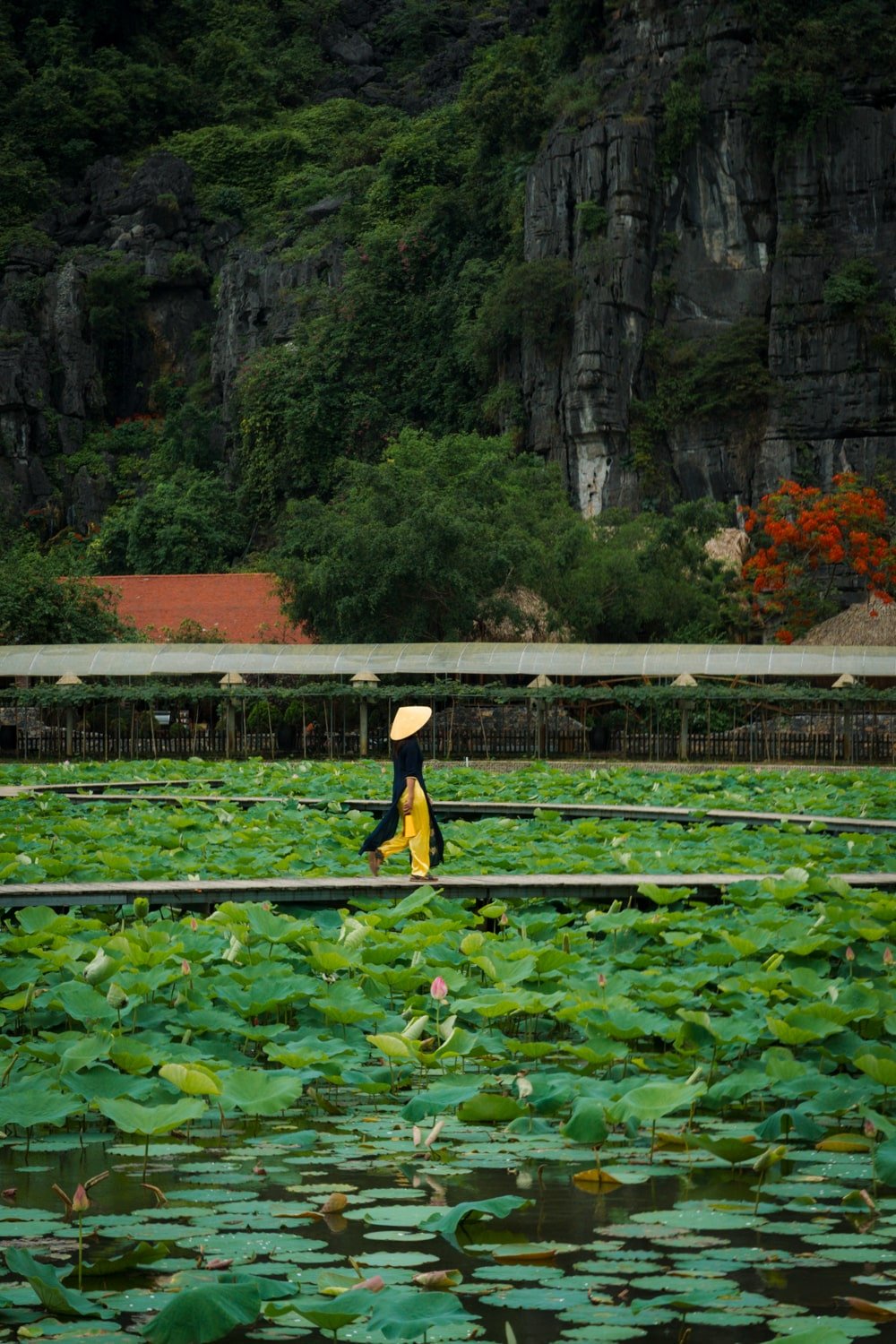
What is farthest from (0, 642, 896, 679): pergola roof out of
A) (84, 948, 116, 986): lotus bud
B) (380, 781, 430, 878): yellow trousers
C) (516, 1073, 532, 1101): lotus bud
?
(516, 1073, 532, 1101): lotus bud

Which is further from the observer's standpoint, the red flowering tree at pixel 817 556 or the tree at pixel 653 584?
the red flowering tree at pixel 817 556

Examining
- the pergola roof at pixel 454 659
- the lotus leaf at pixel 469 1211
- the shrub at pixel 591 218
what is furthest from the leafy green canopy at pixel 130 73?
the lotus leaf at pixel 469 1211

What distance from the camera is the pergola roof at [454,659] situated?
32.6 meters

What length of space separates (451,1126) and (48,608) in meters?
32.4

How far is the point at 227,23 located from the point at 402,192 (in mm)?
24628

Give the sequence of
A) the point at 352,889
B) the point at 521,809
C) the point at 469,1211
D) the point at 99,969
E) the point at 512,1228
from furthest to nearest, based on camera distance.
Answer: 1. the point at 521,809
2. the point at 352,889
3. the point at 99,969
4. the point at 512,1228
5. the point at 469,1211

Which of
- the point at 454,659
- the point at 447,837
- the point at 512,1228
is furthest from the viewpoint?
the point at 454,659

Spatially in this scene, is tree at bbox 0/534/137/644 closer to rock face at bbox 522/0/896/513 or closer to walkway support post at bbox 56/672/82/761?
walkway support post at bbox 56/672/82/761

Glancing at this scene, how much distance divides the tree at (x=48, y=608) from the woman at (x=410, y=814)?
91.9ft

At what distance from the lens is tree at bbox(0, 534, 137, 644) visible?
121 feet

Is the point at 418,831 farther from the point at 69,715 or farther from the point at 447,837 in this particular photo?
the point at 69,715

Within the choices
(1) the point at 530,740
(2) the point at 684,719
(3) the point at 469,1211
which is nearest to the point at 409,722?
(3) the point at 469,1211

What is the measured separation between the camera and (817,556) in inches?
1572

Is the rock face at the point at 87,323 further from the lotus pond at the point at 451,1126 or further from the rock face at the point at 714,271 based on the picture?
the lotus pond at the point at 451,1126
